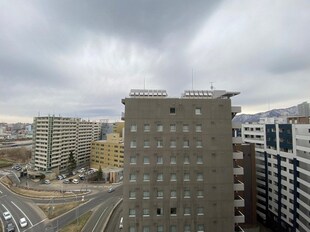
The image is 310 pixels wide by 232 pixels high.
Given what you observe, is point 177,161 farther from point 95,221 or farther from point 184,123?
point 95,221

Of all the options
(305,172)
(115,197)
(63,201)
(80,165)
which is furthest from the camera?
(80,165)

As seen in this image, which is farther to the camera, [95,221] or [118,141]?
[118,141]

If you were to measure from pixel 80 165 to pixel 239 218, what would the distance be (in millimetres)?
103407

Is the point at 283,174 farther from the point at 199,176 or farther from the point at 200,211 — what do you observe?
the point at 199,176

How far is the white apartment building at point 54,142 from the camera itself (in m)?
102

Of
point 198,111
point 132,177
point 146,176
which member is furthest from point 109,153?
Answer: point 198,111

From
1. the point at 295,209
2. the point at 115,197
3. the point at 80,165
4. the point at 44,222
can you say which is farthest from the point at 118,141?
the point at 295,209

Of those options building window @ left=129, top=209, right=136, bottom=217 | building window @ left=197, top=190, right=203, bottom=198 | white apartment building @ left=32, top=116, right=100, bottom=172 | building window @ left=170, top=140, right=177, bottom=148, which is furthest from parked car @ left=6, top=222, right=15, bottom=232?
white apartment building @ left=32, top=116, right=100, bottom=172

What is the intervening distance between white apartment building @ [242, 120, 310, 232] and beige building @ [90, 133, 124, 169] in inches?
2378

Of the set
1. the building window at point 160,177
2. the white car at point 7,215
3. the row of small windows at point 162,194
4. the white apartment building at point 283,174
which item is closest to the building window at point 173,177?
the building window at point 160,177

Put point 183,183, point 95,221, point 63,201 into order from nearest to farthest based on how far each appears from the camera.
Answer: point 183,183 → point 95,221 → point 63,201

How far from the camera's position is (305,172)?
146 feet

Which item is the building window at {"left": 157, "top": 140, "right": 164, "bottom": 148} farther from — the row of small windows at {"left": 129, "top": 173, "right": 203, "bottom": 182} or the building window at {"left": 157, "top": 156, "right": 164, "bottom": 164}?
the row of small windows at {"left": 129, "top": 173, "right": 203, "bottom": 182}

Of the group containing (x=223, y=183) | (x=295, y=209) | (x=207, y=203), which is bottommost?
(x=295, y=209)
